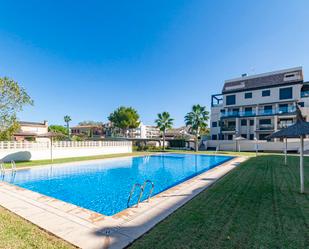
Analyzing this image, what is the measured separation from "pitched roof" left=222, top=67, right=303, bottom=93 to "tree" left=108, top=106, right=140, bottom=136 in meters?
24.7

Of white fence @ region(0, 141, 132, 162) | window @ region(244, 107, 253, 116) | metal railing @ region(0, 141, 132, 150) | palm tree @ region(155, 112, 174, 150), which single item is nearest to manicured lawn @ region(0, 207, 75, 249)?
white fence @ region(0, 141, 132, 162)

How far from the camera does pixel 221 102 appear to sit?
40.9m

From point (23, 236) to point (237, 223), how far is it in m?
4.95

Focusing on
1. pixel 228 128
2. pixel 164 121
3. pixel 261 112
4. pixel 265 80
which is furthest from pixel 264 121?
pixel 164 121

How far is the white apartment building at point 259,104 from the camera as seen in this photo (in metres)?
30.5

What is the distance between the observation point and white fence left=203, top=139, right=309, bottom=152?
1091 inches

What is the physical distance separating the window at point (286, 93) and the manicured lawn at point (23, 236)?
38.4 meters

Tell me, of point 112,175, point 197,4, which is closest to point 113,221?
point 112,175

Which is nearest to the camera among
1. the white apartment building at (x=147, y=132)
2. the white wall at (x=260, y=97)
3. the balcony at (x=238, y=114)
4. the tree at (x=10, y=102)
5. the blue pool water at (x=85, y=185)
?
the blue pool water at (x=85, y=185)

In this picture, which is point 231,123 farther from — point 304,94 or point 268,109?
point 304,94

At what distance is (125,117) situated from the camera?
48.8 metres

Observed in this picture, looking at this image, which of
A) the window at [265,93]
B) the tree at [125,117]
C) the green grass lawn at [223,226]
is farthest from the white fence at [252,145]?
the green grass lawn at [223,226]

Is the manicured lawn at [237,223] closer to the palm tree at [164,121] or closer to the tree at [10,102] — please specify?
the tree at [10,102]

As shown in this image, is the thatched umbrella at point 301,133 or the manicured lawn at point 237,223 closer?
the manicured lawn at point 237,223
